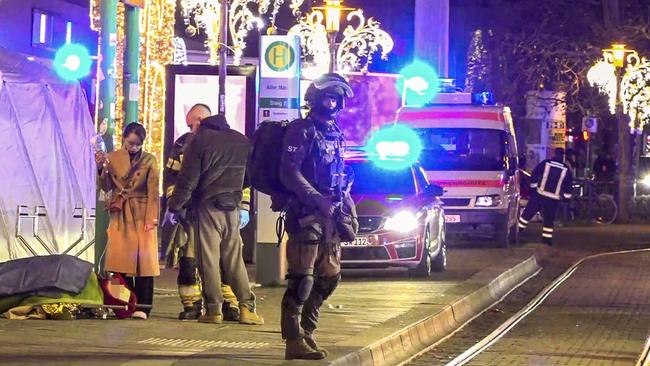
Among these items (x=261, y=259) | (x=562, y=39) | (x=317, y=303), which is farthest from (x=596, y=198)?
(x=317, y=303)

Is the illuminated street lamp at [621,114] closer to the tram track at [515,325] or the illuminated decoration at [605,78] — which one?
the illuminated decoration at [605,78]

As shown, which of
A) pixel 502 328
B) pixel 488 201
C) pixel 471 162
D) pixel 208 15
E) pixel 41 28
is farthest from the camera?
pixel 41 28

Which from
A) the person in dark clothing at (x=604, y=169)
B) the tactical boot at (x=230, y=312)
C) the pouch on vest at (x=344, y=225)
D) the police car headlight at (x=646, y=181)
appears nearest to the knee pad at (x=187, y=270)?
the tactical boot at (x=230, y=312)

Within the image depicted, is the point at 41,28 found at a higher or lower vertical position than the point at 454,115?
higher

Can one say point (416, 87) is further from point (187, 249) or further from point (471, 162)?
point (187, 249)

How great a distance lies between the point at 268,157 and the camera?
984cm

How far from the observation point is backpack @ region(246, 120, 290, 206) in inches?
385

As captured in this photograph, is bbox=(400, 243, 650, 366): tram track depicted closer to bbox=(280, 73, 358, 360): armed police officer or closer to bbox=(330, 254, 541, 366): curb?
bbox=(330, 254, 541, 366): curb

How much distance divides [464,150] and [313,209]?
1589 centimetres

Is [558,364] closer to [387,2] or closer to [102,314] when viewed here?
[102,314]

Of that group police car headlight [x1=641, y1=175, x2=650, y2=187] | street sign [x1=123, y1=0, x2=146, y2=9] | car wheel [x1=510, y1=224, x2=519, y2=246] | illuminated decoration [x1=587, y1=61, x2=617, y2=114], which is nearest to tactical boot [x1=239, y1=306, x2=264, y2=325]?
street sign [x1=123, y1=0, x2=146, y2=9]

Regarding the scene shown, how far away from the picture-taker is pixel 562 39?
1618 inches

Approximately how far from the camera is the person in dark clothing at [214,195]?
38.2ft

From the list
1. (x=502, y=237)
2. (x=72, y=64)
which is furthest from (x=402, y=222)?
(x=502, y=237)
